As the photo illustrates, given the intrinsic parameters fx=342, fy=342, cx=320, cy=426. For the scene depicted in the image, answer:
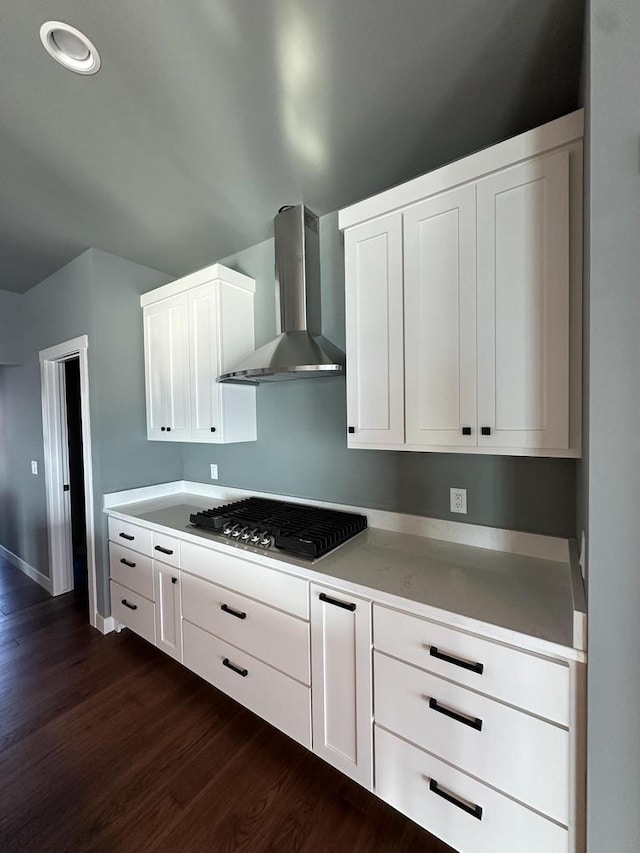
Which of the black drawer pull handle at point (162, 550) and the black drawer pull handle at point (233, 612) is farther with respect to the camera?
A: the black drawer pull handle at point (162, 550)

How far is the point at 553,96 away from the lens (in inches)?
49.7

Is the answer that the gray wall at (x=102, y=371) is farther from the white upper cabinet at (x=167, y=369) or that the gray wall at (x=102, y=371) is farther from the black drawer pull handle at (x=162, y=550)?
Answer: the black drawer pull handle at (x=162, y=550)

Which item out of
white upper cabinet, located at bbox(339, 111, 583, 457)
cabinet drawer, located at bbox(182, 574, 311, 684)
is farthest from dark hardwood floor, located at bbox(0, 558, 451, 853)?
white upper cabinet, located at bbox(339, 111, 583, 457)

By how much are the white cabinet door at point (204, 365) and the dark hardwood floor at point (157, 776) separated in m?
1.50

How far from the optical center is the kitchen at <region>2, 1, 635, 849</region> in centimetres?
155

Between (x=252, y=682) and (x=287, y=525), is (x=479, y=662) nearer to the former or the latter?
(x=287, y=525)

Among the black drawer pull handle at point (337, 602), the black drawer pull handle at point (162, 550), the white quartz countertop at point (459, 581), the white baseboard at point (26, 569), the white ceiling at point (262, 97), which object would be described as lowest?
the white baseboard at point (26, 569)

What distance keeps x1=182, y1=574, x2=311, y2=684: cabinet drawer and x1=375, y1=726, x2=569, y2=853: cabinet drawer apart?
401mm

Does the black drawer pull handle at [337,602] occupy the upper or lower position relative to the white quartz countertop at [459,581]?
lower

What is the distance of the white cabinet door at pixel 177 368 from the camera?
2.38 meters

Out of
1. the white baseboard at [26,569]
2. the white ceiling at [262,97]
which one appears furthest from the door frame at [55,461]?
the white ceiling at [262,97]

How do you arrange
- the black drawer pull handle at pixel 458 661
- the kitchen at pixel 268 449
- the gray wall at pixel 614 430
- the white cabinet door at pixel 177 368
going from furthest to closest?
the white cabinet door at pixel 177 368 < the kitchen at pixel 268 449 < the black drawer pull handle at pixel 458 661 < the gray wall at pixel 614 430

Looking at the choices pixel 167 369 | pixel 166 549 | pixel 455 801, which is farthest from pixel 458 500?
pixel 167 369

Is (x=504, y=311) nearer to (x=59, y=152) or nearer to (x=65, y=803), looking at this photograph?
(x=59, y=152)
